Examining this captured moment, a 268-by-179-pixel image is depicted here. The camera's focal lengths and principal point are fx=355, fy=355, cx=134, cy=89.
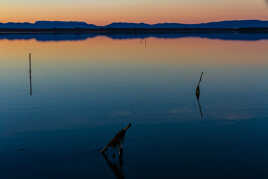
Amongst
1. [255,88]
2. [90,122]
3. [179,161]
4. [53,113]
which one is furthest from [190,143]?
[255,88]

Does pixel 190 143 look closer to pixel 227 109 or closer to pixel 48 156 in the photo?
pixel 48 156

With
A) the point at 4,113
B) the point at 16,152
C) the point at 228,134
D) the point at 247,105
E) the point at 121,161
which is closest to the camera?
the point at 121,161

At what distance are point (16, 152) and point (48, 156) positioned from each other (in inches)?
35.0

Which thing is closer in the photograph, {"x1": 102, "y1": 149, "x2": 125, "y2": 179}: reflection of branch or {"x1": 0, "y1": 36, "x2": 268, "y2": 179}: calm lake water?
{"x1": 102, "y1": 149, "x2": 125, "y2": 179}: reflection of branch

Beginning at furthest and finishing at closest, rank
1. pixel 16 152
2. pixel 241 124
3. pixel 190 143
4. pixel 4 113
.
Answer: pixel 4 113
pixel 241 124
pixel 190 143
pixel 16 152

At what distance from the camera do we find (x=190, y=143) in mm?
9484

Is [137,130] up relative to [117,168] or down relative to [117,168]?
up

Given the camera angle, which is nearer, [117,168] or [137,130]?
[117,168]

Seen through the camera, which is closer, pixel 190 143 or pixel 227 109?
pixel 190 143

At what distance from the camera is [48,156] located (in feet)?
28.2

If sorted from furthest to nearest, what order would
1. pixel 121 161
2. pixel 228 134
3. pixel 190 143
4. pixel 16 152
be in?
pixel 228 134, pixel 190 143, pixel 16 152, pixel 121 161

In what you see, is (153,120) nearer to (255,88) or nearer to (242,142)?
(242,142)

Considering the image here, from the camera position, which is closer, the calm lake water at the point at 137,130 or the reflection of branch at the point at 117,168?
the reflection of branch at the point at 117,168

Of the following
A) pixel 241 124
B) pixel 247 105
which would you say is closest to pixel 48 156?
pixel 241 124
